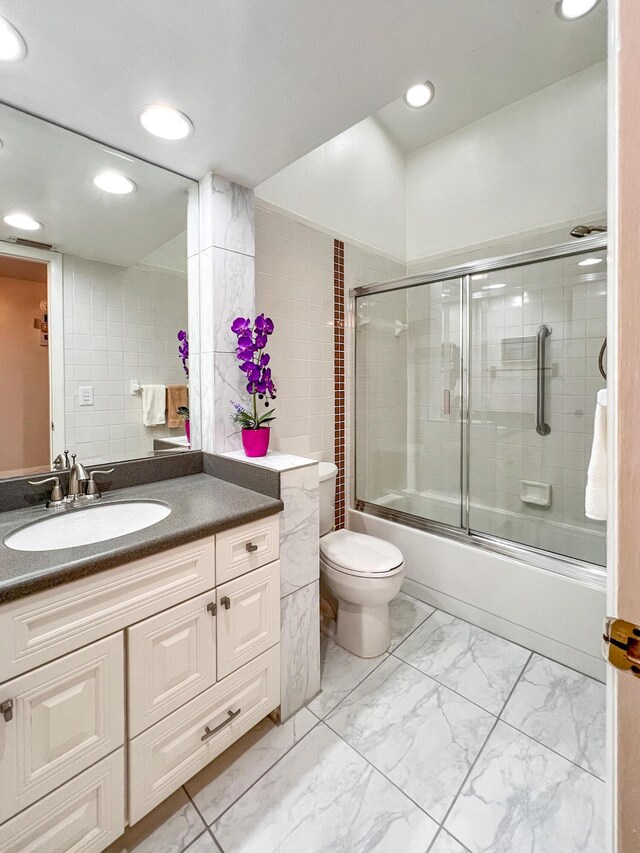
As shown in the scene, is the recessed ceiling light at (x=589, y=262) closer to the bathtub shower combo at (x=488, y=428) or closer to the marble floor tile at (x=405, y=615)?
the bathtub shower combo at (x=488, y=428)

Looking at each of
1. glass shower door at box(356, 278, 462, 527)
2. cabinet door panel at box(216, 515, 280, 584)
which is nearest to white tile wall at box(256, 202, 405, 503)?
glass shower door at box(356, 278, 462, 527)

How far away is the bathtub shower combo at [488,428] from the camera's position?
6.30ft

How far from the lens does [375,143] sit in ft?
8.65

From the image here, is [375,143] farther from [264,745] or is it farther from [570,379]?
[264,745]

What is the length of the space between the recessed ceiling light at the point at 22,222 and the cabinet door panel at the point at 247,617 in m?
1.37

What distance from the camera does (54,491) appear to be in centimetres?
128

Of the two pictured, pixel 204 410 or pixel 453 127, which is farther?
pixel 453 127

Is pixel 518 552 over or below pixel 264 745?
over

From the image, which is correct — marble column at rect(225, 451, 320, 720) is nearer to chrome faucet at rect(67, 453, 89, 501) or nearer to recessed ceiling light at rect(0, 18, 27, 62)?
chrome faucet at rect(67, 453, 89, 501)

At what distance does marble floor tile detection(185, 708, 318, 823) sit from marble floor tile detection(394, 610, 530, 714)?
23.6 inches

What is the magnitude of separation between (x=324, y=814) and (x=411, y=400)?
2.31 metres

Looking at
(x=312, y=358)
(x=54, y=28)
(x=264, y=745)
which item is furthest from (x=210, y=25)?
(x=264, y=745)

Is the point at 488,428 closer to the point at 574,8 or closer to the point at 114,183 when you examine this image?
the point at 574,8

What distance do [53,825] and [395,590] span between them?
4.25ft
